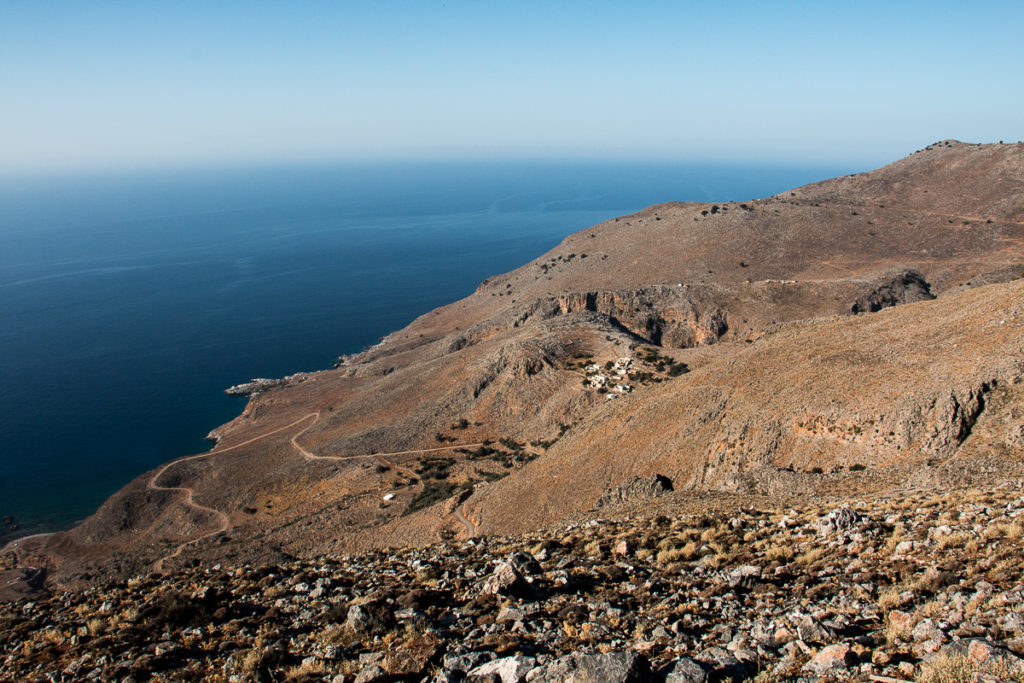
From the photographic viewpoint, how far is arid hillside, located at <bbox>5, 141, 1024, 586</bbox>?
2427 cm

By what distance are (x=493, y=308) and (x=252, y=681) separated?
77723 millimetres

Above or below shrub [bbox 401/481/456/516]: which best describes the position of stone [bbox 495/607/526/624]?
above

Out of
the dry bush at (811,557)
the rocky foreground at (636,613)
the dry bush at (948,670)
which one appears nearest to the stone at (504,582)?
the rocky foreground at (636,613)

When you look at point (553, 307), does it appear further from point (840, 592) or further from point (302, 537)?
point (840, 592)

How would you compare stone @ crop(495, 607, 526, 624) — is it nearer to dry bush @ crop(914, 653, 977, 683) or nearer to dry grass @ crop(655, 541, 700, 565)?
dry grass @ crop(655, 541, 700, 565)

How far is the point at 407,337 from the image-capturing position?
9475 centimetres

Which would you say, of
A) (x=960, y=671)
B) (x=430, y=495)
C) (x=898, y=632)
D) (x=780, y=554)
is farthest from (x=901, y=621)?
(x=430, y=495)

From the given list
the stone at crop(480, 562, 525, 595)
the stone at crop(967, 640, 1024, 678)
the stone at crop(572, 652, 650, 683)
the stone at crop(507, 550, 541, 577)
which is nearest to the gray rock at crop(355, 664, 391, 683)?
the stone at crop(572, 652, 650, 683)

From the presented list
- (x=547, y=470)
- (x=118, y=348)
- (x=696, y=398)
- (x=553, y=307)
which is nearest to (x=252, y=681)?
(x=547, y=470)

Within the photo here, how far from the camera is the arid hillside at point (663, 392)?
24266 mm

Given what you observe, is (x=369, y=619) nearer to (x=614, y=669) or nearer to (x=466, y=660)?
(x=466, y=660)

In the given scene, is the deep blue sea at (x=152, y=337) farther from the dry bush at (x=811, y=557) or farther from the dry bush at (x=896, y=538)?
the dry bush at (x=896, y=538)

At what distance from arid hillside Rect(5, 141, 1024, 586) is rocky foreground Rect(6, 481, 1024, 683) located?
7.09m

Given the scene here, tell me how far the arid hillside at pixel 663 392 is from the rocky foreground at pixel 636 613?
7090mm
